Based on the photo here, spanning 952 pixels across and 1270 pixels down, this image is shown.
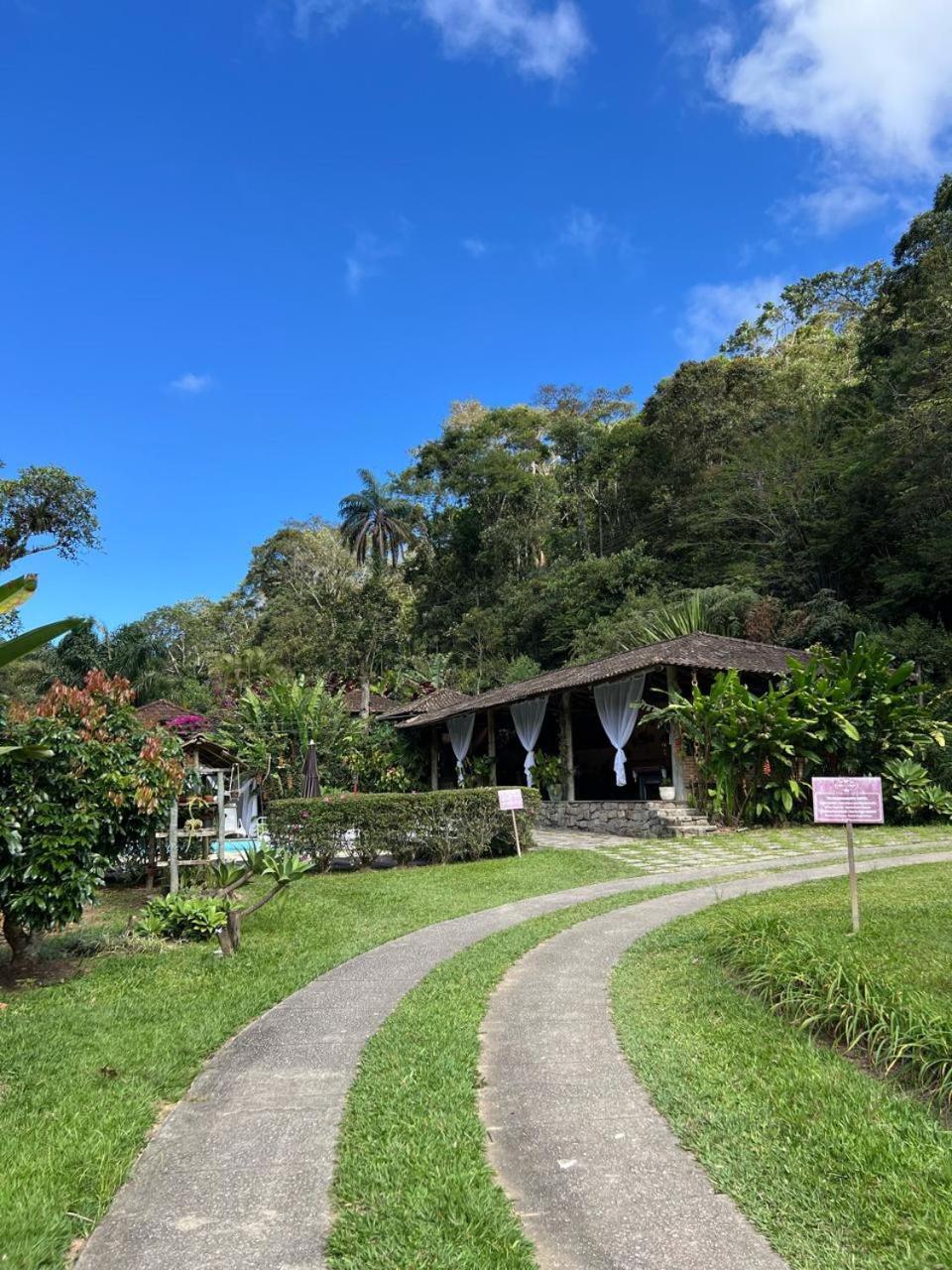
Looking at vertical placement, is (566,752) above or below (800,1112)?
above

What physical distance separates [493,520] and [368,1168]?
39.7 m

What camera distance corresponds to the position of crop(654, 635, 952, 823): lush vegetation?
1423cm

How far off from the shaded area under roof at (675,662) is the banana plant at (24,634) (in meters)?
12.0

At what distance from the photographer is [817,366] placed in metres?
32.8

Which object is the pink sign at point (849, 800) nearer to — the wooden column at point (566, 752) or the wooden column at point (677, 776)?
the wooden column at point (677, 776)

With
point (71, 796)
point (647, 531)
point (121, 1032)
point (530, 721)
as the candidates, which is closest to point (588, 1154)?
point (121, 1032)

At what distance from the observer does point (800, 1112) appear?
10.9 ft

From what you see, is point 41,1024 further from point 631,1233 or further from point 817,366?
point 817,366

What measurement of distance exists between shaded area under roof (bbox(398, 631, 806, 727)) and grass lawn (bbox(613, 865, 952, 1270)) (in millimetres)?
10041

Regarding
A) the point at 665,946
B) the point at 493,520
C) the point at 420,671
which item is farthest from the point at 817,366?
the point at 665,946

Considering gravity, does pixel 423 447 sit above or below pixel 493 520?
above

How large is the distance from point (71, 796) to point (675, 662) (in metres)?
11.8

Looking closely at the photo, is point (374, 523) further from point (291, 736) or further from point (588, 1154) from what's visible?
point (588, 1154)

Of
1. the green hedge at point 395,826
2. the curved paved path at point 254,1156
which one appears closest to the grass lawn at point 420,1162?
the curved paved path at point 254,1156
